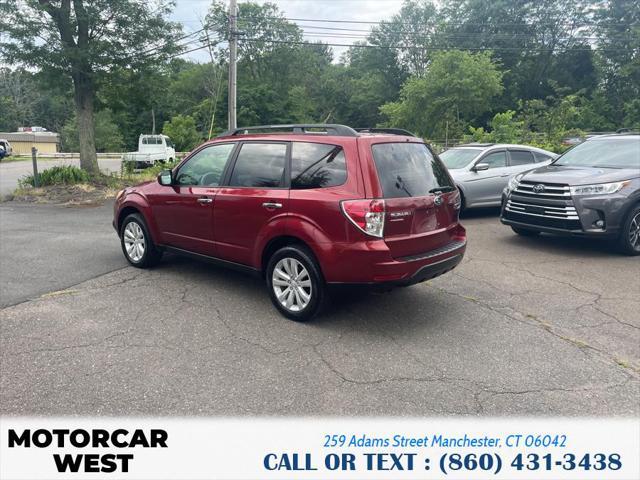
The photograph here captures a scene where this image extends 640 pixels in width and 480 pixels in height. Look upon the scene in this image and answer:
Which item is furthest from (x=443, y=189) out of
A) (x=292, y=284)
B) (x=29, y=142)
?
(x=29, y=142)

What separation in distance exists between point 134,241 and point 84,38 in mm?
10847

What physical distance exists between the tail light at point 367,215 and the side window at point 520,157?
796 centimetres

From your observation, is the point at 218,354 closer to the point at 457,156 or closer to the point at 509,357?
the point at 509,357

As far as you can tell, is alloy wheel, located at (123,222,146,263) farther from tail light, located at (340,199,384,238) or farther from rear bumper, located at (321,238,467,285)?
tail light, located at (340,199,384,238)

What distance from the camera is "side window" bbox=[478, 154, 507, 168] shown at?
35.0 ft

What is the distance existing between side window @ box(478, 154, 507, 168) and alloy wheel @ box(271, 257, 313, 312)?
7.40m

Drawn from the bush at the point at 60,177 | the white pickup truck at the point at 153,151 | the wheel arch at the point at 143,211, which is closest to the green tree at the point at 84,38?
the bush at the point at 60,177

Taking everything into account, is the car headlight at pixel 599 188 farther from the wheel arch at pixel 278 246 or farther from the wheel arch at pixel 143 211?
the wheel arch at pixel 143 211

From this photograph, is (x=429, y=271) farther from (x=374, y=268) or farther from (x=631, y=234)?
(x=631, y=234)

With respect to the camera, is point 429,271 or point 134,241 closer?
point 429,271

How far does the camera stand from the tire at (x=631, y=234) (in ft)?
22.9

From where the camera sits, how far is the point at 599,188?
697 centimetres

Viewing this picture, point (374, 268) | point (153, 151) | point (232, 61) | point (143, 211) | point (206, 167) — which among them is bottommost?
point (374, 268)

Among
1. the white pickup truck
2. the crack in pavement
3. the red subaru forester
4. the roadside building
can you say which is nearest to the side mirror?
the red subaru forester
